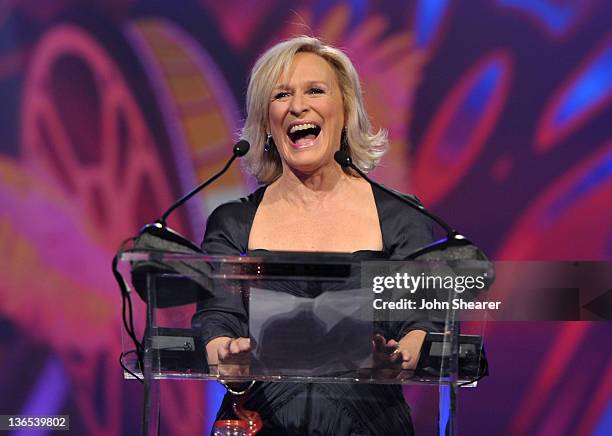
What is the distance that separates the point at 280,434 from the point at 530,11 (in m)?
2.25

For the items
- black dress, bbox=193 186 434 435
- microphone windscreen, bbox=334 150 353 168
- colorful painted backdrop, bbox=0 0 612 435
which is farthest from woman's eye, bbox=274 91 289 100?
colorful painted backdrop, bbox=0 0 612 435

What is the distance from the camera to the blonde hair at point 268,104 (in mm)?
2398

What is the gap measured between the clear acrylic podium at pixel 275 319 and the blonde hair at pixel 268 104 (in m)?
0.92

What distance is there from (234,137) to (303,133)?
1047mm

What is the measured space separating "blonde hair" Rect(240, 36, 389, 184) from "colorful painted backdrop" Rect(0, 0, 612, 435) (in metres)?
0.80

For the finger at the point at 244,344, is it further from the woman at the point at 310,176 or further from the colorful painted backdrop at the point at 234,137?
the colorful painted backdrop at the point at 234,137

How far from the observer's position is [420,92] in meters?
3.35

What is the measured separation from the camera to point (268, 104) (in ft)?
7.95

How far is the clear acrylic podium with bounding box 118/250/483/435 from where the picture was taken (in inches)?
61.4

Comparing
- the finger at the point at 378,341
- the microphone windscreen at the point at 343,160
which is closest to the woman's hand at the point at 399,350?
the finger at the point at 378,341

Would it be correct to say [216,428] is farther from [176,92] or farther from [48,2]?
[48,2]

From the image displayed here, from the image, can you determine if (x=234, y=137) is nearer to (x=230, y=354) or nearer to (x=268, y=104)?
(x=268, y=104)

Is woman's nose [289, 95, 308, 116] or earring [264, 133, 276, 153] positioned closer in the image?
woman's nose [289, 95, 308, 116]

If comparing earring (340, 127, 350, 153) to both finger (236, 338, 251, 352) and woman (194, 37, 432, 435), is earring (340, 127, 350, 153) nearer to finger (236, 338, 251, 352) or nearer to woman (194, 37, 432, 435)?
woman (194, 37, 432, 435)
